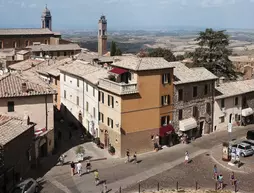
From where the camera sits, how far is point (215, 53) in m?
72.1

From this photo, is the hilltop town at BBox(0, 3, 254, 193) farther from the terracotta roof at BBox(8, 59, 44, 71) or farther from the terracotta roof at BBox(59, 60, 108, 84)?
the terracotta roof at BBox(8, 59, 44, 71)

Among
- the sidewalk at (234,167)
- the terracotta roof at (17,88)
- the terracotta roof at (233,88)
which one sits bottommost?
the sidewalk at (234,167)

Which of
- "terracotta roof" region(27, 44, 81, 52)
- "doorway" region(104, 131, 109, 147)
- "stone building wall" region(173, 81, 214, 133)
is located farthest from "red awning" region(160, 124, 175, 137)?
"terracotta roof" region(27, 44, 81, 52)

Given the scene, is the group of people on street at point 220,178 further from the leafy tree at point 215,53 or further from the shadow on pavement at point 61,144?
the leafy tree at point 215,53

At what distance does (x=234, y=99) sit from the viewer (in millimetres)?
57500

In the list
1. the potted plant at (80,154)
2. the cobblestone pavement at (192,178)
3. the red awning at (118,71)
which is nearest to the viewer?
the cobblestone pavement at (192,178)

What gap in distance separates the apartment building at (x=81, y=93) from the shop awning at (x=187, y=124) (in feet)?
33.5

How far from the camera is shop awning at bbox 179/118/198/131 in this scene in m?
50.2

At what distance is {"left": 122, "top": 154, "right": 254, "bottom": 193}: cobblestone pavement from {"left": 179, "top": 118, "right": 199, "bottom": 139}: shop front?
7220 mm

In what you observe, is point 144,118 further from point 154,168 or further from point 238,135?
point 238,135

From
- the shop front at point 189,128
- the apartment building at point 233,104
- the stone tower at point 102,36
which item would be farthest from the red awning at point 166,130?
the stone tower at point 102,36

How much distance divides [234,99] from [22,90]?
97.1 feet

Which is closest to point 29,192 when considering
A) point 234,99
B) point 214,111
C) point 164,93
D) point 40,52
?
point 164,93

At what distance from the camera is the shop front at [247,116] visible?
58500mm
